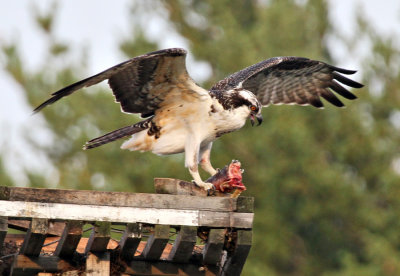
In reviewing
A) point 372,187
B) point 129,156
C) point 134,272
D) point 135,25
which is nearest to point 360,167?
point 372,187

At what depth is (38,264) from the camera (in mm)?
6324

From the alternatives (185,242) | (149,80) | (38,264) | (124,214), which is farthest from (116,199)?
(149,80)

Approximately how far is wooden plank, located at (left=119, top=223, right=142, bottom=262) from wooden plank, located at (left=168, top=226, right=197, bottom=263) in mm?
308

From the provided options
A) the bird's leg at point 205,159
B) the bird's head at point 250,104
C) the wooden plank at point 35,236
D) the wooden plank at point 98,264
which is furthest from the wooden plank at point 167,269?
the bird's head at point 250,104

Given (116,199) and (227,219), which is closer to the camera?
(116,199)

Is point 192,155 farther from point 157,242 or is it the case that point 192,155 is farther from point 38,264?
point 38,264

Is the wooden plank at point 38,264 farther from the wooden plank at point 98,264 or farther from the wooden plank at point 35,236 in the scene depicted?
the wooden plank at point 98,264

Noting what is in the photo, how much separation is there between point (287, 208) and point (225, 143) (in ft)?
7.84

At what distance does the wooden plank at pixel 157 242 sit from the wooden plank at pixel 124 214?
5cm

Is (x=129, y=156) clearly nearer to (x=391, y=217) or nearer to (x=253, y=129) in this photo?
(x=253, y=129)

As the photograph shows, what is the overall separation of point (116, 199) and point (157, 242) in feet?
1.43

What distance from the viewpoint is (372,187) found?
23.0m

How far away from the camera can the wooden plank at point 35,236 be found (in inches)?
240

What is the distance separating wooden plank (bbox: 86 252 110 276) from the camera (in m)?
6.32
